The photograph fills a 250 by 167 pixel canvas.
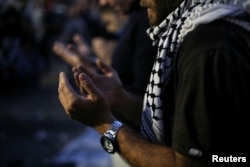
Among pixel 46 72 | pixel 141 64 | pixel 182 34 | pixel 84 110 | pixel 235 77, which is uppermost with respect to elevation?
pixel 182 34

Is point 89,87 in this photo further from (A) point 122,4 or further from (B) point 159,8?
(A) point 122,4

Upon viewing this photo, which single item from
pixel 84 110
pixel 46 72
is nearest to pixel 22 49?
pixel 46 72

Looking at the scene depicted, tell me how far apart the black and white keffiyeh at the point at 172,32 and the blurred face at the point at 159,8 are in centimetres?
5

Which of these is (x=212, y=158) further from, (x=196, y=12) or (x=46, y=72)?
(x=46, y=72)

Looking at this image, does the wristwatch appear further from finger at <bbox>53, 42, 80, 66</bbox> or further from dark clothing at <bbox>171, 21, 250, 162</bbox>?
finger at <bbox>53, 42, 80, 66</bbox>

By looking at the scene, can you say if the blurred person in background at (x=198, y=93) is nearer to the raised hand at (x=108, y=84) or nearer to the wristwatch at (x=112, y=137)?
the wristwatch at (x=112, y=137)

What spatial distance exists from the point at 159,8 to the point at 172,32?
9.6 inches

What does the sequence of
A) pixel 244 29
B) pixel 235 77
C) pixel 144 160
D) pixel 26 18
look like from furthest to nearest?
pixel 26 18 → pixel 144 160 → pixel 244 29 → pixel 235 77

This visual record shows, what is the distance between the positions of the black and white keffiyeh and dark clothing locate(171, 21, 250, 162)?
4cm

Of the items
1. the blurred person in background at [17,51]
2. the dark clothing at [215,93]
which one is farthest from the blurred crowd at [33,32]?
the dark clothing at [215,93]

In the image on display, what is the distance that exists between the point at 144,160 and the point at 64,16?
13.3m

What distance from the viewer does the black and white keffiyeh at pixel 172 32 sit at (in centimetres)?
163

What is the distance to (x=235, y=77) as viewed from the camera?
151cm

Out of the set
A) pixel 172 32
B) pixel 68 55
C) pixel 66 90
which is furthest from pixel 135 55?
pixel 172 32
